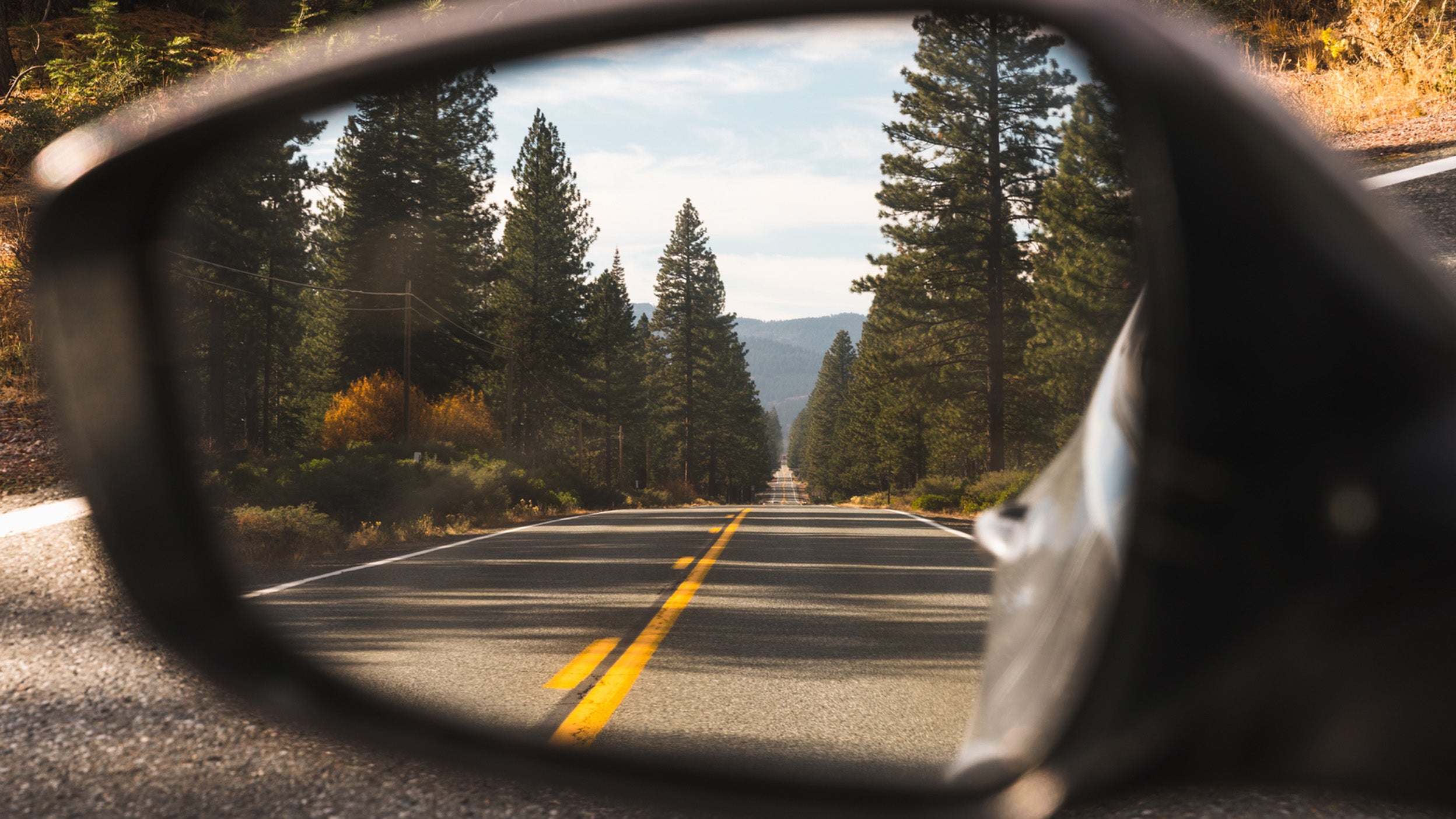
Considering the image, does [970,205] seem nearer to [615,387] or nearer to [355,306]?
[355,306]

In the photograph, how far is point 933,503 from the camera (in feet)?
9.82

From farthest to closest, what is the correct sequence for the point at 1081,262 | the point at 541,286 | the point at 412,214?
the point at 541,286 → the point at 412,214 → the point at 1081,262

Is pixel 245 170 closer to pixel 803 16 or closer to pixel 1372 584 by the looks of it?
pixel 803 16

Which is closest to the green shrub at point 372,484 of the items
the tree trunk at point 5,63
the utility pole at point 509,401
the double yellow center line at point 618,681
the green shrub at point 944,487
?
the double yellow center line at point 618,681

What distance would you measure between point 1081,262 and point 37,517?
1182 cm

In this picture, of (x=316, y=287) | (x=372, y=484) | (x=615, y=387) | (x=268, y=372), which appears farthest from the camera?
(x=615, y=387)

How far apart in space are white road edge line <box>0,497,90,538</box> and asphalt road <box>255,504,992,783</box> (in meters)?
4.43

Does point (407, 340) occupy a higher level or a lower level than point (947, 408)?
higher

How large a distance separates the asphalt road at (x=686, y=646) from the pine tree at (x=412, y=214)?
38.6 inches

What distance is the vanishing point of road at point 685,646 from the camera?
2.11 m

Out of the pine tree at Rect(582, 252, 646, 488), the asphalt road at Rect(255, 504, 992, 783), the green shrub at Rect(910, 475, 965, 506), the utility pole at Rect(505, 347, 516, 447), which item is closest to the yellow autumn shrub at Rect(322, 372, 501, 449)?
the asphalt road at Rect(255, 504, 992, 783)

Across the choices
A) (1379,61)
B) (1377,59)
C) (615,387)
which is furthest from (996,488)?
(615,387)

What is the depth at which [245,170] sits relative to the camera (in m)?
2.34

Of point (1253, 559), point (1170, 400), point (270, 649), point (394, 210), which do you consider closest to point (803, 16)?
point (1170, 400)
